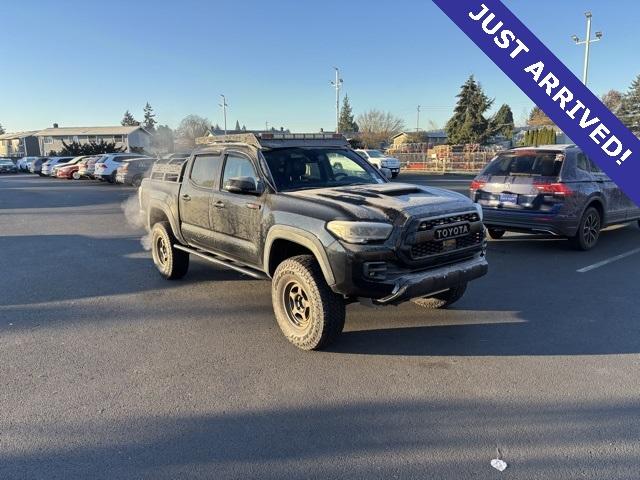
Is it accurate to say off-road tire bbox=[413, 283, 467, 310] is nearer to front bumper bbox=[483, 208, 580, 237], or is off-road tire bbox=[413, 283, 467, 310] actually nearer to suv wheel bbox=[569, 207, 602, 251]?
front bumper bbox=[483, 208, 580, 237]

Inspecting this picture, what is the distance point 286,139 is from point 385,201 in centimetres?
168

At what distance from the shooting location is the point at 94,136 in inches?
3182

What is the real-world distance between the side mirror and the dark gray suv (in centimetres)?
509

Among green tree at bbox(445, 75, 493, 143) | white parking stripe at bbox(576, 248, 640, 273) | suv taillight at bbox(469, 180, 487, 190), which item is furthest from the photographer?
green tree at bbox(445, 75, 493, 143)

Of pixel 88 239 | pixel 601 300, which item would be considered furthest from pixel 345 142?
pixel 88 239

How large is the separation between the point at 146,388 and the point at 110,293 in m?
2.89

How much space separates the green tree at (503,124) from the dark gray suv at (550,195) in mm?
54808

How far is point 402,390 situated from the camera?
3.73 meters

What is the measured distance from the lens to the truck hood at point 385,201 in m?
4.17

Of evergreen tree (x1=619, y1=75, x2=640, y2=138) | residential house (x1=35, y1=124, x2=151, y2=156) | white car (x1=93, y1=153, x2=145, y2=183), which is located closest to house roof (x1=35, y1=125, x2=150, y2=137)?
residential house (x1=35, y1=124, x2=151, y2=156)

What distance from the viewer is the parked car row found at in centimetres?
2355

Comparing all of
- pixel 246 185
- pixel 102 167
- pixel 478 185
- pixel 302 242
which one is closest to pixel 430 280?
pixel 302 242

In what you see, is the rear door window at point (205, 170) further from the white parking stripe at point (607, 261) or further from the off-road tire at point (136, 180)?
the off-road tire at point (136, 180)

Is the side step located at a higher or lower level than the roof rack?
lower
